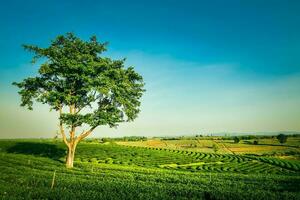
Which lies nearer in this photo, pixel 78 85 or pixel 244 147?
pixel 78 85

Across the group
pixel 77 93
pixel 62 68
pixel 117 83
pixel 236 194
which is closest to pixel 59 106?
pixel 77 93

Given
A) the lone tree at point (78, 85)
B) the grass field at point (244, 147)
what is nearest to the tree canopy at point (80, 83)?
the lone tree at point (78, 85)

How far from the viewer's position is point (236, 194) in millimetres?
24484

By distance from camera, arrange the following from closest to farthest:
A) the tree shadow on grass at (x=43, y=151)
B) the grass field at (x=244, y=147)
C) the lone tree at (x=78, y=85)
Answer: the lone tree at (x=78, y=85), the tree shadow on grass at (x=43, y=151), the grass field at (x=244, y=147)

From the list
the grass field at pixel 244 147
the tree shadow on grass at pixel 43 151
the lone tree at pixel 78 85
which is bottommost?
the grass field at pixel 244 147

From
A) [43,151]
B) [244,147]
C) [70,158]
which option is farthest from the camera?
[244,147]

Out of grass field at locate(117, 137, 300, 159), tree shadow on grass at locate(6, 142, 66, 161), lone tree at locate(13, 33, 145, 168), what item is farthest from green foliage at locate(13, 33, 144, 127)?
grass field at locate(117, 137, 300, 159)

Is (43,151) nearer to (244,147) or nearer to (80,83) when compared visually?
(80,83)

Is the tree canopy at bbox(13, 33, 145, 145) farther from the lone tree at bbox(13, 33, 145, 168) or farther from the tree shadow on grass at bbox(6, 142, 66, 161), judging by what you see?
the tree shadow on grass at bbox(6, 142, 66, 161)

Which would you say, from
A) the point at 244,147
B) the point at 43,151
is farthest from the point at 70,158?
the point at 244,147

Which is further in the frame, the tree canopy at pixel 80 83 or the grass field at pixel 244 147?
the grass field at pixel 244 147

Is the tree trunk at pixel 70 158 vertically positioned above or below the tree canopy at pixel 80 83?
below

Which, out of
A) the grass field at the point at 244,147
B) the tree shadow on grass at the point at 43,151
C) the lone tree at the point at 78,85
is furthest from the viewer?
the grass field at the point at 244,147

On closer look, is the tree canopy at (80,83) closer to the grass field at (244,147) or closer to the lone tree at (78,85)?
the lone tree at (78,85)
